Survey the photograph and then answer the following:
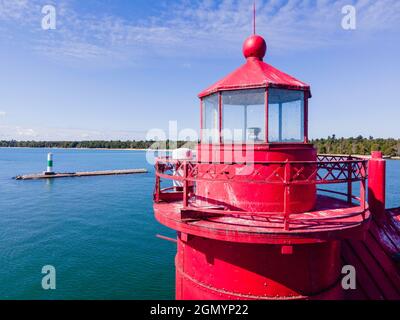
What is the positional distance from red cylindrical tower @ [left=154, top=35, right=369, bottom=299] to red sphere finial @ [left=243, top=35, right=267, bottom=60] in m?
0.04

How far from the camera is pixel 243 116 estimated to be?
9742 mm

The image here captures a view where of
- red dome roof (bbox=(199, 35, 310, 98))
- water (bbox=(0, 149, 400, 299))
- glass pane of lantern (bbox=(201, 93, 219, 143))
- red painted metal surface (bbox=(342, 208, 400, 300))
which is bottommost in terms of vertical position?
water (bbox=(0, 149, 400, 299))

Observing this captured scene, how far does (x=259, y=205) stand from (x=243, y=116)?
293cm

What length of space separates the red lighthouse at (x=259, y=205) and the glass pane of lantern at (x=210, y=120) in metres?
0.04

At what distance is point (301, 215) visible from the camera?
8.92 m

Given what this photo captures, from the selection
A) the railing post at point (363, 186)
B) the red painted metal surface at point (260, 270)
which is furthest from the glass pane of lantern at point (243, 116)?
the red painted metal surface at point (260, 270)

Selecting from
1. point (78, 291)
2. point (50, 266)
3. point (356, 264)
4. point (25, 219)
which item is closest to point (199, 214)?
point (356, 264)

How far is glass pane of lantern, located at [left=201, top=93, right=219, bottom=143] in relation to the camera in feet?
32.2

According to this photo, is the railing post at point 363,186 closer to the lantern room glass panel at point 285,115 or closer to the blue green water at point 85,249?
the lantern room glass panel at point 285,115

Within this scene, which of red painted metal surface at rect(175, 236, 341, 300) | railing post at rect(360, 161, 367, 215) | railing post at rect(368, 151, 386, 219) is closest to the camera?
red painted metal surface at rect(175, 236, 341, 300)

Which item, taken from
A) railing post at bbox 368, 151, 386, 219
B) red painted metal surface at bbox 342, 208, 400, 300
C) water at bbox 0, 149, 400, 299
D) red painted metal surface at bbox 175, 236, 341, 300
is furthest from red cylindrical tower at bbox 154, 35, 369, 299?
water at bbox 0, 149, 400, 299

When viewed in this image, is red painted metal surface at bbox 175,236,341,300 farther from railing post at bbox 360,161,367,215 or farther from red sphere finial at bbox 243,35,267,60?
red sphere finial at bbox 243,35,267,60

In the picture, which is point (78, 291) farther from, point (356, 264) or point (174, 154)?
point (356, 264)

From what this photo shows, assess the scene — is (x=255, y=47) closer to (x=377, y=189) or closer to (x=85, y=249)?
(x=377, y=189)
